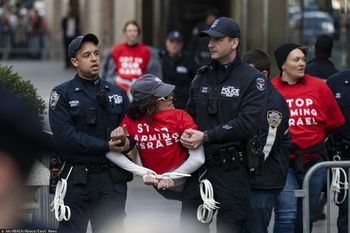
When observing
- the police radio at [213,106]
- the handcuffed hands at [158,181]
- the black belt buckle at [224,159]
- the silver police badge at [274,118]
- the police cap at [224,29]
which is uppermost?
the police cap at [224,29]

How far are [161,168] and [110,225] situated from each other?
554mm

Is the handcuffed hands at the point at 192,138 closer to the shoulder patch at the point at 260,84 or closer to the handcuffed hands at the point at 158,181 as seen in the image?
the handcuffed hands at the point at 158,181

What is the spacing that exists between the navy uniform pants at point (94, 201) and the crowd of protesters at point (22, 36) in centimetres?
3041

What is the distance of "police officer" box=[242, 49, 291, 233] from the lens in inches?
280

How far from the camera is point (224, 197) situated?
21.9 feet

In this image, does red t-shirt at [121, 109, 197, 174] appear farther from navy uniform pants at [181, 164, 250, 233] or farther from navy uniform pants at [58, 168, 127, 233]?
navy uniform pants at [58, 168, 127, 233]

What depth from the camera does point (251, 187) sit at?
7.12 meters

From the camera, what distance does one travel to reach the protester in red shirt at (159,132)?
21.7ft

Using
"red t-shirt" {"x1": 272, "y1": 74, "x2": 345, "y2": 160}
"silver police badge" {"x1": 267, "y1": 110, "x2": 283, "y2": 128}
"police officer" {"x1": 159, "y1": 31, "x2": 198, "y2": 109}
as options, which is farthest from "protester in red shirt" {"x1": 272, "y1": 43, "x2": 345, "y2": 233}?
"police officer" {"x1": 159, "y1": 31, "x2": 198, "y2": 109}

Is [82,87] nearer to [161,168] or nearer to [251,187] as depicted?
[161,168]

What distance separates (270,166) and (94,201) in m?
1.18

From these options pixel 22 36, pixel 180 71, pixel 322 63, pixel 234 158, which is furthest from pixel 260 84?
pixel 22 36

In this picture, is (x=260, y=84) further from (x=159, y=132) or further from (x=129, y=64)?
(x=129, y=64)

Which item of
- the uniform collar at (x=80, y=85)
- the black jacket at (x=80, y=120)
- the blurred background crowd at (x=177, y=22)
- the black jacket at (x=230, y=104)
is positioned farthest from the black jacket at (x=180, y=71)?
the black jacket at (x=230, y=104)
